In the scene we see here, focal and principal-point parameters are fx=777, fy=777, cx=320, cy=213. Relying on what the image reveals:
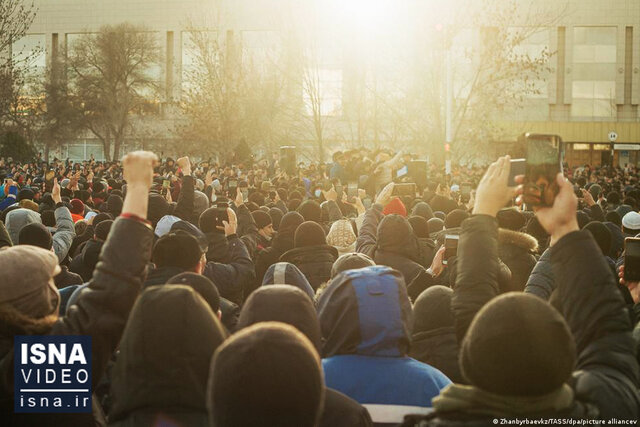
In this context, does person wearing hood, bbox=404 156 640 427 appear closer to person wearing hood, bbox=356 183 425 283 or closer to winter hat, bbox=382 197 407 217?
person wearing hood, bbox=356 183 425 283

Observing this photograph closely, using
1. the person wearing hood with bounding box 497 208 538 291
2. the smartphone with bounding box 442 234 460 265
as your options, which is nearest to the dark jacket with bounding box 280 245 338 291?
the smartphone with bounding box 442 234 460 265

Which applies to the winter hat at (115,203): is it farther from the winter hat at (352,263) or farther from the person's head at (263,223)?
the winter hat at (352,263)

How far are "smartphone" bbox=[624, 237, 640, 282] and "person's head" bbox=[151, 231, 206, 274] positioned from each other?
2.58 meters

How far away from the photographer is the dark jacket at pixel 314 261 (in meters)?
6.60

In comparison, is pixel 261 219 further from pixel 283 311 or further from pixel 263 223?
pixel 283 311

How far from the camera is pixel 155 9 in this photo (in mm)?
67250

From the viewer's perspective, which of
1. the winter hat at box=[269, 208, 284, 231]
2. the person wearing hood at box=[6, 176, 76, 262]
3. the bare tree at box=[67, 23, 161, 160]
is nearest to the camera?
the person wearing hood at box=[6, 176, 76, 262]

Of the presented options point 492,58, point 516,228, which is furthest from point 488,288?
point 492,58

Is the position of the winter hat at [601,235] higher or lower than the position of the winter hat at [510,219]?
lower

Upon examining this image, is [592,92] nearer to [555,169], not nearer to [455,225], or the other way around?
[455,225]

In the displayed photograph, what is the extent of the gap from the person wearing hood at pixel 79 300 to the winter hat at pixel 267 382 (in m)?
1.06

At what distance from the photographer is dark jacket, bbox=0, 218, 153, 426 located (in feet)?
10.6

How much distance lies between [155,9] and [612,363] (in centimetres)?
6878

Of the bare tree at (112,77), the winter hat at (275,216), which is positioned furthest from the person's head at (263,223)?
the bare tree at (112,77)
